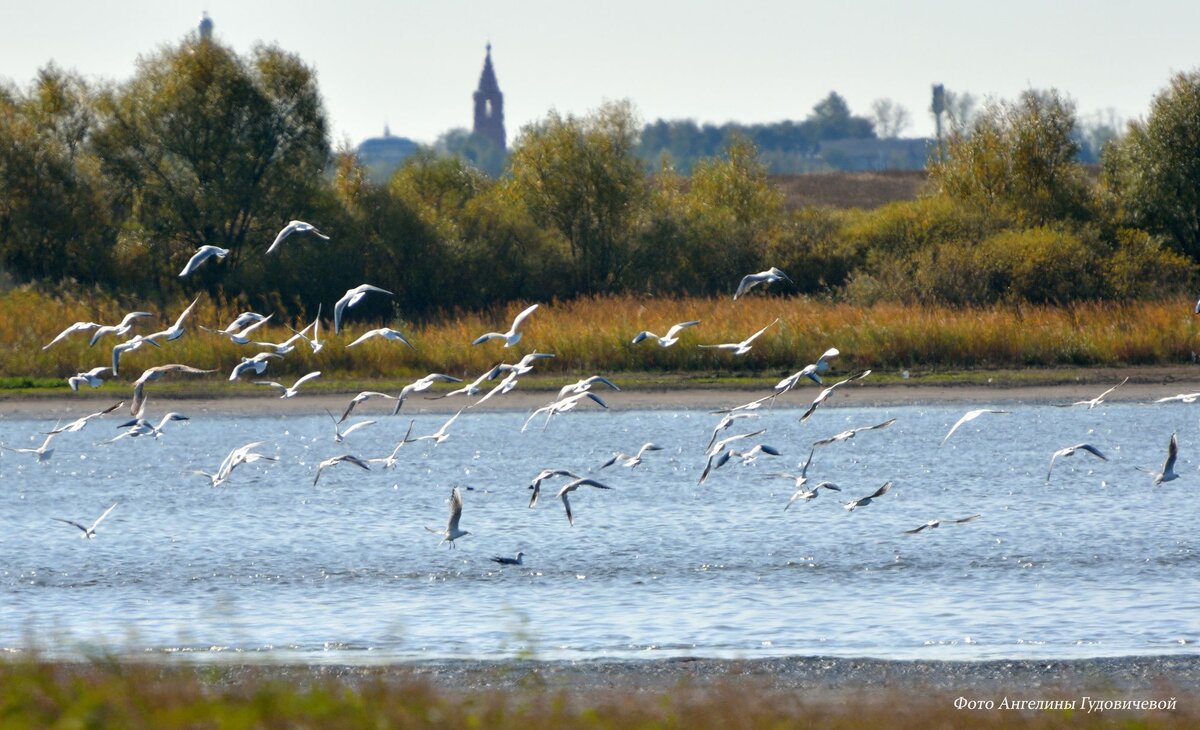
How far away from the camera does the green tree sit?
39.7m

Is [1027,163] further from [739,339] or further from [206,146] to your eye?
[206,146]

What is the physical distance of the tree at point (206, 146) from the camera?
40188 millimetres

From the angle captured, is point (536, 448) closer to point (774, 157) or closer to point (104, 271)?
point (104, 271)

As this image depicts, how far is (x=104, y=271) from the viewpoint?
40.2m

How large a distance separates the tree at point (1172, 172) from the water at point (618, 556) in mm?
21068

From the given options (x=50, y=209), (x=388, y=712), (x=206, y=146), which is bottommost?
(x=388, y=712)

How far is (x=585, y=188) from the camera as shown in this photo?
43469mm

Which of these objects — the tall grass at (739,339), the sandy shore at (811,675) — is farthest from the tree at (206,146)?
the sandy shore at (811,675)

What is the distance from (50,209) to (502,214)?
465 inches

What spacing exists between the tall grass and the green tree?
797 cm

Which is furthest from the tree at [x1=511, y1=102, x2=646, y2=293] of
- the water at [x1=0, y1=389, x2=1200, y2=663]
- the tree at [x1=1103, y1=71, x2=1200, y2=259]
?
the water at [x1=0, y1=389, x2=1200, y2=663]

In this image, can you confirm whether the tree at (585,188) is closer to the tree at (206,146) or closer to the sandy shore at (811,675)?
the tree at (206,146)

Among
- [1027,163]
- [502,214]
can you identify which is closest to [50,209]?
[502,214]

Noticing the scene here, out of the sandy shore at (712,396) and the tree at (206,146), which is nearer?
the sandy shore at (712,396)
